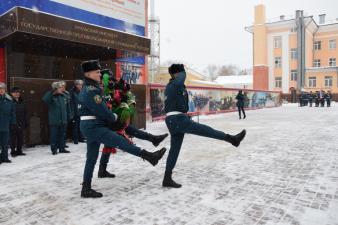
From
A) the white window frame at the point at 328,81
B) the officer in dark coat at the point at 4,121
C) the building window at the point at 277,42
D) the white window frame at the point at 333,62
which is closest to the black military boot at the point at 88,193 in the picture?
the officer in dark coat at the point at 4,121

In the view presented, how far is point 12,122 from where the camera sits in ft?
23.7

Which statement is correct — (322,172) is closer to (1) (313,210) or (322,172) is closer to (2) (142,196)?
(1) (313,210)

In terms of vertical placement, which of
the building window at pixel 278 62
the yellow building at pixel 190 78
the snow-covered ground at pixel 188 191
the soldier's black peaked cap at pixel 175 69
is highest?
the building window at pixel 278 62

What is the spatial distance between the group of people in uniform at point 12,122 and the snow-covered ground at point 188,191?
34 centimetres

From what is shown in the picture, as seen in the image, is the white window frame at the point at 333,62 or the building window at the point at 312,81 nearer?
the building window at the point at 312,81

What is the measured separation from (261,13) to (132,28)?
4432 cm

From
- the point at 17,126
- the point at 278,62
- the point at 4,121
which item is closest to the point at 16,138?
the point at 17,126

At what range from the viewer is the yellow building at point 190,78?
49.4 m

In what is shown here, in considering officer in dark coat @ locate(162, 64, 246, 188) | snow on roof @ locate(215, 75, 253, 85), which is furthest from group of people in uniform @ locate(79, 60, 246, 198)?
snow on roof @ locate(215, 75, 253, 85)

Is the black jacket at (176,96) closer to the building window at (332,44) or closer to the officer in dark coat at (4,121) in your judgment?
the officer in dark coat at (4,121)

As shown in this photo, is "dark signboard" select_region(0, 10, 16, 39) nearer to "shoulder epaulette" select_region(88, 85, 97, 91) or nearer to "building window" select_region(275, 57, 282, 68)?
"shoulder epaulette" select_region(88, 85, 97, 91)

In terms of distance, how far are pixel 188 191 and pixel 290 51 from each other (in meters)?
54.1

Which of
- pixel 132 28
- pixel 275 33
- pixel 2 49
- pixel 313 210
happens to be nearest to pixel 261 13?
pixel 275 33

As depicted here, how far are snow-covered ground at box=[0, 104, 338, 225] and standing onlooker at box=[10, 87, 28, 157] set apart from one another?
0.32 metres
